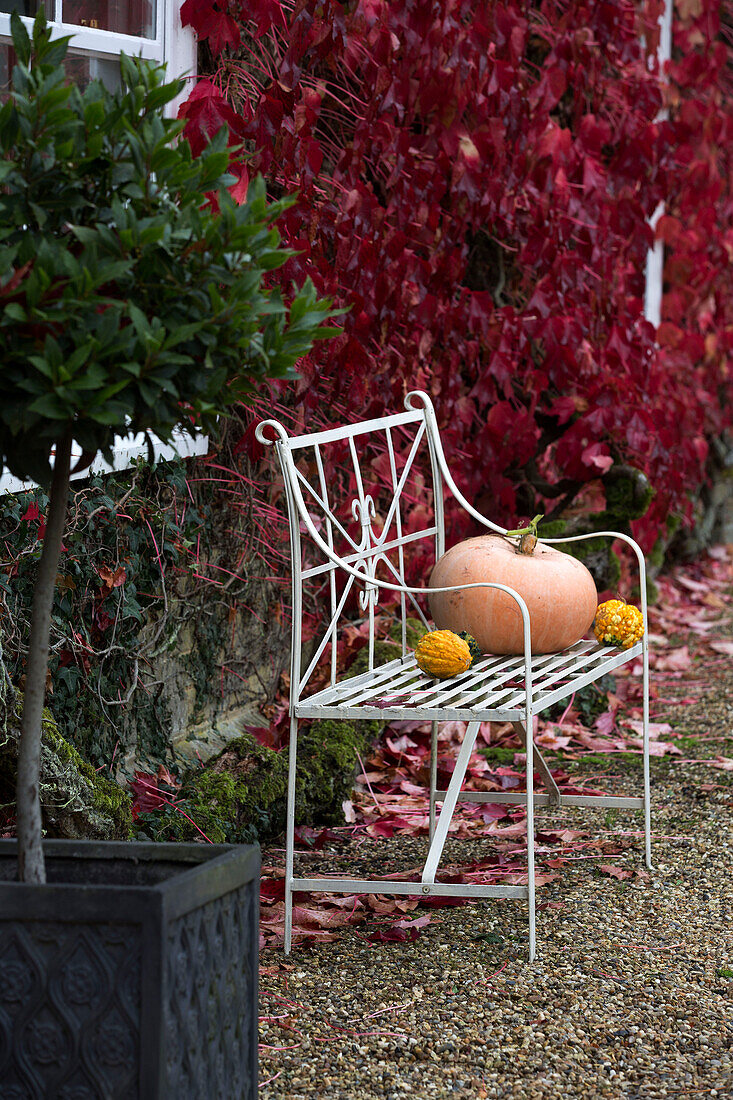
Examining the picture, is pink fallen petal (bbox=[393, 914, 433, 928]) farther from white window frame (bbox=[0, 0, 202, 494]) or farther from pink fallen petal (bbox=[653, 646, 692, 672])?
pink fallen petal (bbox=[653, 646, 692, 672])

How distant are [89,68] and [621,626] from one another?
1764mm

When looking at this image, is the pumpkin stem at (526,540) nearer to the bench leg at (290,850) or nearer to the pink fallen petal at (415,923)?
the bench leg at (290,850)

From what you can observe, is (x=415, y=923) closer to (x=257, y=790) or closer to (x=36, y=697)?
(x=257, y=790)

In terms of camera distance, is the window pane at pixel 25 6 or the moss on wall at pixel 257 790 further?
the moss on wall at pixel 257 790

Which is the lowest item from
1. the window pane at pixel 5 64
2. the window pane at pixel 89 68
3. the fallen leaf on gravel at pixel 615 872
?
the fallen leaf on gravel at pixel 615 872

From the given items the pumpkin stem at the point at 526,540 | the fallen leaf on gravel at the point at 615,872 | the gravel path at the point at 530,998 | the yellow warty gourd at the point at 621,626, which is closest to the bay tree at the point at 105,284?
the gravel path at the point at 530,998

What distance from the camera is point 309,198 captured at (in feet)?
10.8

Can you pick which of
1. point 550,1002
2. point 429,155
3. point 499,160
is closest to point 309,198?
point 429,155

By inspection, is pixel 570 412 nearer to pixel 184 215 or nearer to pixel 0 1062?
pixel 184 215

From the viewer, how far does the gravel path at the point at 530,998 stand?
1.99 meters

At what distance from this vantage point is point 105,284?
1609 millimetres

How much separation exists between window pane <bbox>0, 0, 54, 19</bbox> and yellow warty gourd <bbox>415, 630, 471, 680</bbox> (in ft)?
5.02

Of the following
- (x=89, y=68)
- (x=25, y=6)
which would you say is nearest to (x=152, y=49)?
(x=89, y=68)

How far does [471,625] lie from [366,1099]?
119 centimetres
